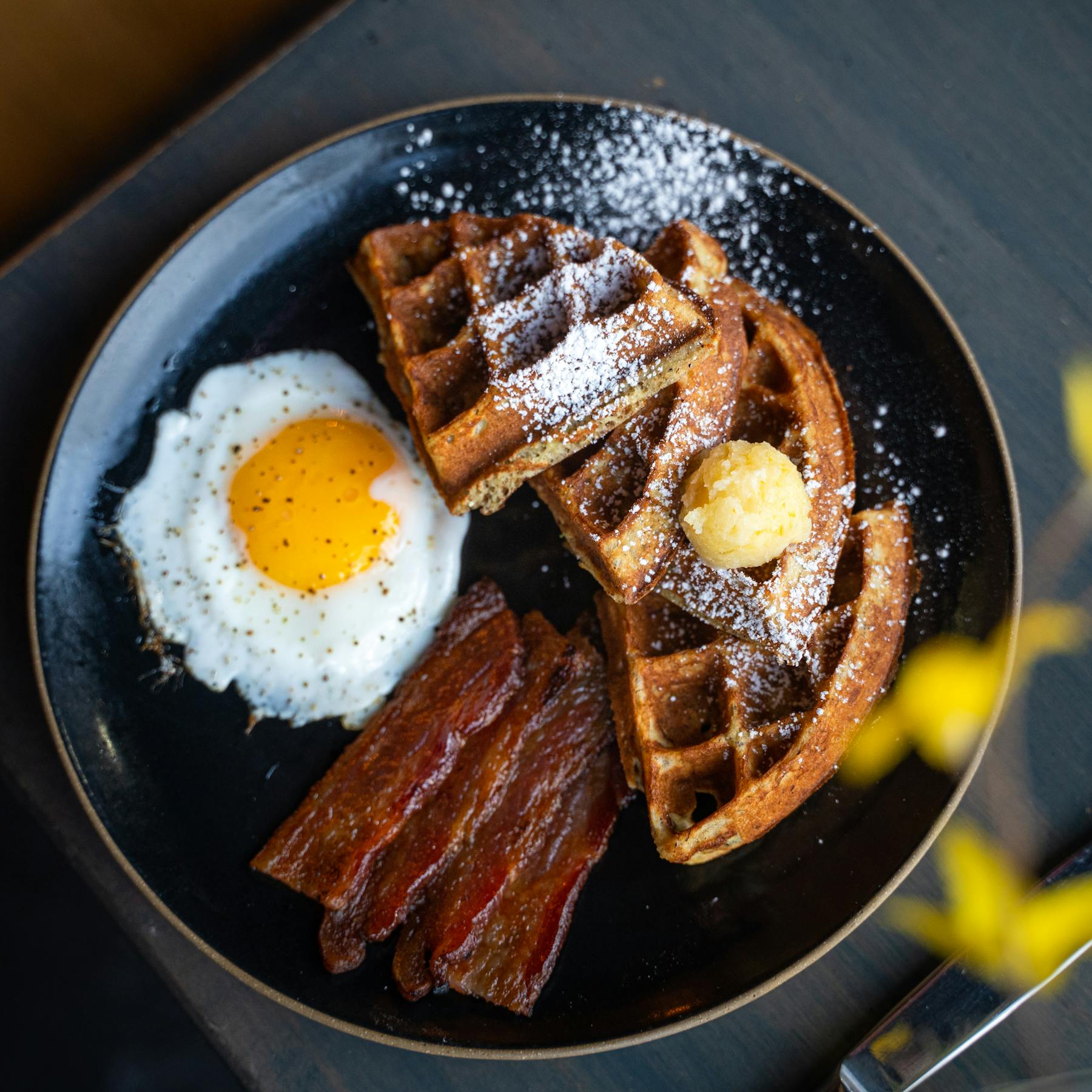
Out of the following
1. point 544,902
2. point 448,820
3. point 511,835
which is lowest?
point 544,902

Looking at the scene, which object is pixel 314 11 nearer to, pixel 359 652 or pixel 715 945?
pixel 359 652

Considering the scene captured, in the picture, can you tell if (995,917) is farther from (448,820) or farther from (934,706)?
(448,820)

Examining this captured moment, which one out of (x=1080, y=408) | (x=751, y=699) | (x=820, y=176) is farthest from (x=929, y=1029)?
(x=820, y=176)

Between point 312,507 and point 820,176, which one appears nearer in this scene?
point 312,507

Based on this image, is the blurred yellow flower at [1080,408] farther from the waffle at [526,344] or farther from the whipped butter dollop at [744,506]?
the waffle at [526,344]

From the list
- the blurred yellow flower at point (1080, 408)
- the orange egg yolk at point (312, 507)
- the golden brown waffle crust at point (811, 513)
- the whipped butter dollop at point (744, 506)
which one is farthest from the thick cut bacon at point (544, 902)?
the blurred yellow flower at point (1080, 408)

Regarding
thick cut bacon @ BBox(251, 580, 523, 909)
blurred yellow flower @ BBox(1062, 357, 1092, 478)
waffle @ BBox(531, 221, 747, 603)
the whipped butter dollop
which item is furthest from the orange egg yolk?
blurred yellow flower @ BBox(1062, 357, 1092, 478)

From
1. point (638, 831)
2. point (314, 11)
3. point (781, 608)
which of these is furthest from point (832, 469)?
point (314, 11)
